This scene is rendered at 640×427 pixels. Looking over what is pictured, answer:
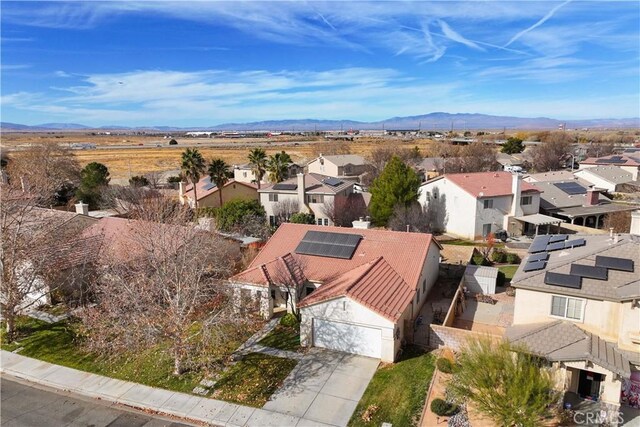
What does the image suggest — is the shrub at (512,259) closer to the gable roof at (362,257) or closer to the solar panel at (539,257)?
the gable roof at (362,257)

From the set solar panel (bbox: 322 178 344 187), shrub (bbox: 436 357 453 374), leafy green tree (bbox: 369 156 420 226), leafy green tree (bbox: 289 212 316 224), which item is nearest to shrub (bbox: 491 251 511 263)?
leafy green tree (bbox: 369 156 420 226)

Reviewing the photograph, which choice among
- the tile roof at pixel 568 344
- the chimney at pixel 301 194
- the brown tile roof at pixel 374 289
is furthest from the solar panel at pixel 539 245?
the chimney at pixel 301 194

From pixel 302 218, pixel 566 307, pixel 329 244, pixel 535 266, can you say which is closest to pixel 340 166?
pixel 302 218

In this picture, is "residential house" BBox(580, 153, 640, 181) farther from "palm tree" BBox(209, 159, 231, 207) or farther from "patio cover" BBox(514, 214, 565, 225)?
"palm tree" BBox(209, 159, 231, 207)

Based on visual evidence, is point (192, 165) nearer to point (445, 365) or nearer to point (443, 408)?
point (445, 365)

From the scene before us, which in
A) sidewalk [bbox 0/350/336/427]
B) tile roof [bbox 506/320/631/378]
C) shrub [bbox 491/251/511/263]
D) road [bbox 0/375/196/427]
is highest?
tile roof [bbox 506/320/631/378]
